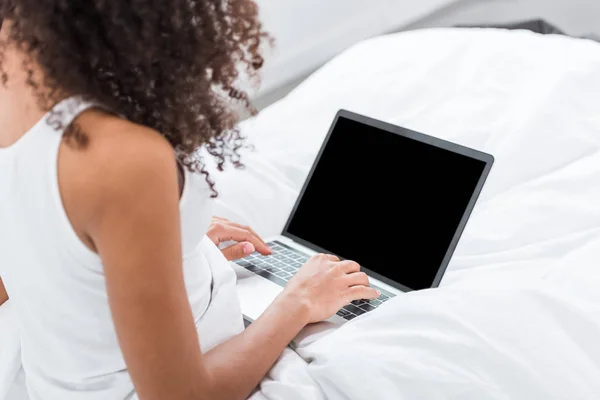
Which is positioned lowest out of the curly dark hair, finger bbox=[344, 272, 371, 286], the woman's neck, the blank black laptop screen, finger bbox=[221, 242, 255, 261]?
finger bbox=[221, 242, 255, 261]

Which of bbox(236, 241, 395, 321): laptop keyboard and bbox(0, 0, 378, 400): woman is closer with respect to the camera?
bbox(0, 0, 378, 400): woman

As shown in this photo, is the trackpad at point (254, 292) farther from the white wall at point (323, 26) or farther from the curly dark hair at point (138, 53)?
the white wall at point (323, 26)

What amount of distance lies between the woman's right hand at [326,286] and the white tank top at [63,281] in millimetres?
80

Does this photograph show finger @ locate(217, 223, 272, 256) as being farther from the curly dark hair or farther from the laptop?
the curly dark hair

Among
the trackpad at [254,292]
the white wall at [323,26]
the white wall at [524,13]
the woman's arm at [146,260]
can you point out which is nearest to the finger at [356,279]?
the trackpad at [254,292]

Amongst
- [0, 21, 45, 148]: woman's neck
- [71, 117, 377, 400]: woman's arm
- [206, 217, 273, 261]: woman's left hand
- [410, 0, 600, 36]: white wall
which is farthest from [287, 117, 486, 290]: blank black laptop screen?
[410, 0, 600, 36]: white wall

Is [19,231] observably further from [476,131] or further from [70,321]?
[476,131]

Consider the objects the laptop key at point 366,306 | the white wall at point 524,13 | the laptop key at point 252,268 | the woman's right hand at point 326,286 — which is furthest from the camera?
the white wall at point 524,13

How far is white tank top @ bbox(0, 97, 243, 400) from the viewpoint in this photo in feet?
1.98

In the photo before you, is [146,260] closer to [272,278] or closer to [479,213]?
[272,278]

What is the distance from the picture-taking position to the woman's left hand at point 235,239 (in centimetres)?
103

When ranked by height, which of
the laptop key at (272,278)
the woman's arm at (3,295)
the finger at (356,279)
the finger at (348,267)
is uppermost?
the finger at (348,267)

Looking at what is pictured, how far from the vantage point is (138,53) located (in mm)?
588

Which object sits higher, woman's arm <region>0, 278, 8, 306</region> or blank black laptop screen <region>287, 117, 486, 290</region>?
blank black laptop screen <region>287, 117, 486, 290</region>
